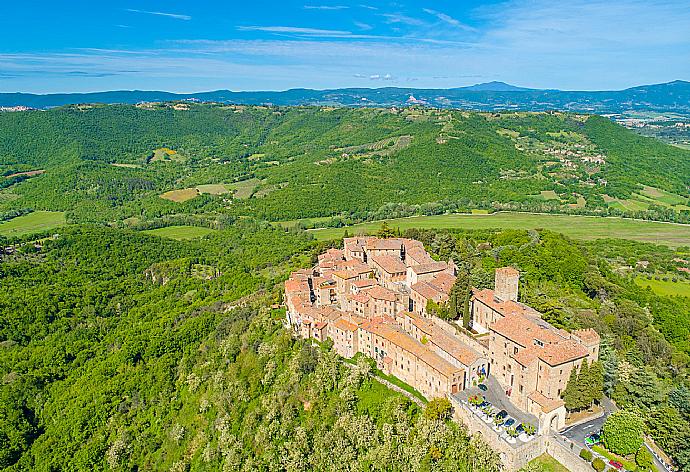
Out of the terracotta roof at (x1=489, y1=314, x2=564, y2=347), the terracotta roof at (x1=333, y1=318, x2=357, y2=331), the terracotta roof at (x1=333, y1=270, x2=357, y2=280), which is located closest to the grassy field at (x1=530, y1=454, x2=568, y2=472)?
the terracotta roof at (x1=489, y1=314, x2=564, y2=347)

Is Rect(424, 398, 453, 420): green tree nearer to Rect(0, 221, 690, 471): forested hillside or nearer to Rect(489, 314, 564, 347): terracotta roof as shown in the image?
Rect(0, 221, 690, 471): forested hillside

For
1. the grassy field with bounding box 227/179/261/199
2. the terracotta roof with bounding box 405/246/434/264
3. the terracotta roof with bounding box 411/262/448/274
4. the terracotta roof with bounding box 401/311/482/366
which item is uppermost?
the terracotta roof with bounding box 405/246/434/264

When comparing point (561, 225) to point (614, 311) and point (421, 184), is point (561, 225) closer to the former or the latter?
point (421, 184)

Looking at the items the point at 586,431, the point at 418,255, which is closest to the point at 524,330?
the point at 586,431

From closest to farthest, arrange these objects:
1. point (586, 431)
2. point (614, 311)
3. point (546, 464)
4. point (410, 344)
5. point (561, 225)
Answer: point (546, 464), point (586, 431), point (410, 344), point (614, 311), point (561, 225)

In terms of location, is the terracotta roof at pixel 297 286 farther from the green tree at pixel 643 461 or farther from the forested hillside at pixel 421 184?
the forested hillside at pixel 421 184

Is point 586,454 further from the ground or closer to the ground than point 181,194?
further from the ground
